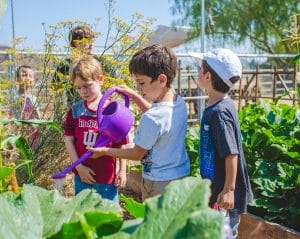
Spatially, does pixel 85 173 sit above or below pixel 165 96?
below

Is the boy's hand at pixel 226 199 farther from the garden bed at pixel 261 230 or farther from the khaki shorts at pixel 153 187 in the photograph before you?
the garden bed at pixel 261 230

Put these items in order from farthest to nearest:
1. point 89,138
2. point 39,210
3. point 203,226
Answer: point 89,138 < point 39,210 < point 203,226

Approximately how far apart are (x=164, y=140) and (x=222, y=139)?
306mm

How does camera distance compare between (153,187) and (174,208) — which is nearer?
(174,208)

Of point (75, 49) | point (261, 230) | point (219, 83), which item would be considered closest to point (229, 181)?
point (219, 83)

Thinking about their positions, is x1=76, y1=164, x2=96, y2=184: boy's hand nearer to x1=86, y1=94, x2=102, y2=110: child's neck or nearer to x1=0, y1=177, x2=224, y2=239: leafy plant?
x1=86, y1=94, x2=102, y2=110: child's neck

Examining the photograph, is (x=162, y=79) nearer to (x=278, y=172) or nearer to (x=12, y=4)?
(x=278, y=172)

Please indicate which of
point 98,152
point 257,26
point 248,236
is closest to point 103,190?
point 98,152

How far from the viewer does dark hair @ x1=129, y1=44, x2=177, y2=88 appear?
2.45m

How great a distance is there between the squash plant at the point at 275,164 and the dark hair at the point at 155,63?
156cm

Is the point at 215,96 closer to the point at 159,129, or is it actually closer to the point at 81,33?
the point at 159,129

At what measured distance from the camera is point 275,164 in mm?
3793

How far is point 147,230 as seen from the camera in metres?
0.71

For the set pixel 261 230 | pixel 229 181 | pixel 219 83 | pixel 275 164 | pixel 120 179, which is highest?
pixel 219 83
